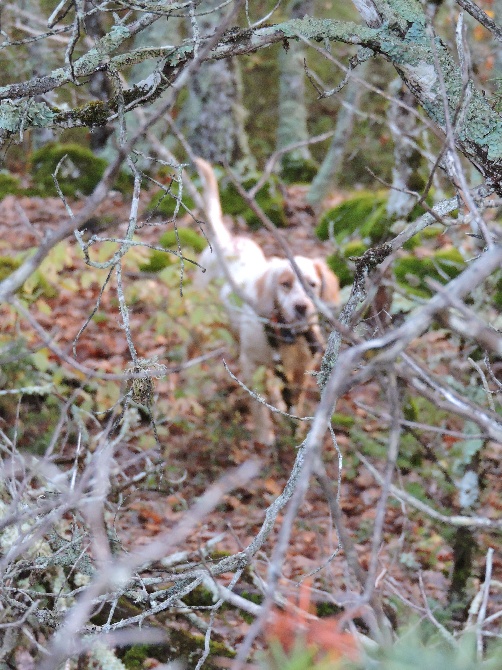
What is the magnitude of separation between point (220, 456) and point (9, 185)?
654 centimetres

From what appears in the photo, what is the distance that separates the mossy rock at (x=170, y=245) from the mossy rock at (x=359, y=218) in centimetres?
150

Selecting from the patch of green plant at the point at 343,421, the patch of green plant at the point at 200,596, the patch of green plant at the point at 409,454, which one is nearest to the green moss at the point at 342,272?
the patch of green plant at the point at 343,421

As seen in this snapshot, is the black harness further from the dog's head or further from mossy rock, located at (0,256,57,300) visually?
mossy rock, located at (0,256,57,300)

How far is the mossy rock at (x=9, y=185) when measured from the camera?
34.4 ft

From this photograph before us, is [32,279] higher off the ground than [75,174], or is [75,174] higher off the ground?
[75,174]

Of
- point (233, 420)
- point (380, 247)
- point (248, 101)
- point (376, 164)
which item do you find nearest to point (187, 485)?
point (233, 420)

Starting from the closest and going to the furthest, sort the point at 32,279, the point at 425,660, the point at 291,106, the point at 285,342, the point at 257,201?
the point at 425,660 < the point at 32,279 < the point at 285,342 < the point at 257,201 < the point at 291,106

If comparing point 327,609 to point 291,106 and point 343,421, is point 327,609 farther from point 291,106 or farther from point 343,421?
point 291,106

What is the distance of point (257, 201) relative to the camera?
10.6 metres

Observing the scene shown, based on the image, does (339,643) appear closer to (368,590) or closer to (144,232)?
(368,590)

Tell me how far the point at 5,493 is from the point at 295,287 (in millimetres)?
3374

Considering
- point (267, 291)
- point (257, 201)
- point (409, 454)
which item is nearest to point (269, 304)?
point (267, 291)

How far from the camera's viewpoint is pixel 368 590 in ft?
3.15

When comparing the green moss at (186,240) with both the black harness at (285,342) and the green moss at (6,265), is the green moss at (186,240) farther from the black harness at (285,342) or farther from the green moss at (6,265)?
the black harness at (285,342)
